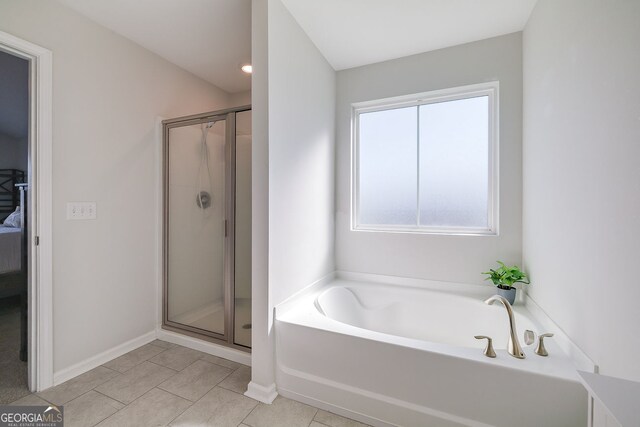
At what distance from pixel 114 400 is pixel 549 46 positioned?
10.7ft

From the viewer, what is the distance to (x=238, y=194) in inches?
84.4

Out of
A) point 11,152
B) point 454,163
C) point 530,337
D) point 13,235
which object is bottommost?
point 530,337

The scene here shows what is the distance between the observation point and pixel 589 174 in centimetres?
118

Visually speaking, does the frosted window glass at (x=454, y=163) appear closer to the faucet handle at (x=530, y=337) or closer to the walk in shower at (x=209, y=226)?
the faucet handle at (x=530, y=337)

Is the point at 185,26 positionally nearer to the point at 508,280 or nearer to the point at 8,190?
the point at 508,280

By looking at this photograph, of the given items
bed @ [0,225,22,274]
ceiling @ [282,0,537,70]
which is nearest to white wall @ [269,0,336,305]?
ceiling @ [282,0,537,70]

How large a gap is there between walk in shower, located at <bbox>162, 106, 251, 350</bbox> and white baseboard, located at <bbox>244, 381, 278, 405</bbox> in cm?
41

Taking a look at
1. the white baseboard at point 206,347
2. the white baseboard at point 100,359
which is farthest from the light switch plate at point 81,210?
the white baseboard at point 206,347

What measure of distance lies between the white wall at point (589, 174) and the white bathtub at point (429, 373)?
0.80 ft

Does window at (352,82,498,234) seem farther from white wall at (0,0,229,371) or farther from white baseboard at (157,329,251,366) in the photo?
white wall at (0,0,229,371)

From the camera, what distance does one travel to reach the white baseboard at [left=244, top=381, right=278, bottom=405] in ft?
5.31

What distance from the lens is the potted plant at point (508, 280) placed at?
6.19 feet

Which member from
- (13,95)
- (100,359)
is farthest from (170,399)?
(13,95)

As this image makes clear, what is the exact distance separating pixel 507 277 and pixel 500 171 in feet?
2.63
